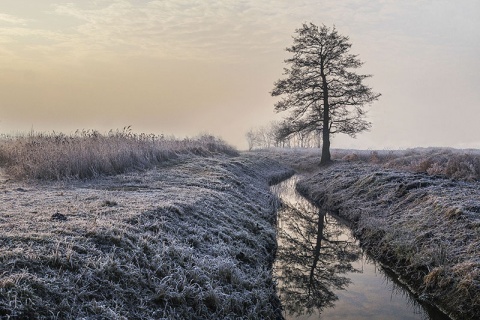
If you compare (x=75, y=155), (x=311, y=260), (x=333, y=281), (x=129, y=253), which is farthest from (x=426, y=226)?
(x=75, y=155)

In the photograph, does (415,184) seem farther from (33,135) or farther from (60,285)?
(33,135)

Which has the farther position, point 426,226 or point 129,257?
point 426,226

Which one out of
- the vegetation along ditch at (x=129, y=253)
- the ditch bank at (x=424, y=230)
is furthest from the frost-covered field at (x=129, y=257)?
the ditch bank at (x=424, y=230)

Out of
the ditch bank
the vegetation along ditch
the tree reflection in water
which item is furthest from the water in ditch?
the vegetation along ditch

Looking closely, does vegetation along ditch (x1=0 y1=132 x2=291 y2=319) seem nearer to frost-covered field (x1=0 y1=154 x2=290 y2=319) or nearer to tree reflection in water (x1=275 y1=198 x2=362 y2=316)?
frost-covered field (x1=0 y1=154 x2=290 y2=319)

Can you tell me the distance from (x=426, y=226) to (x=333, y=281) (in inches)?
123

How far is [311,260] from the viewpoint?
420 inches

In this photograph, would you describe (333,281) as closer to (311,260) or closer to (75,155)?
(311,260)

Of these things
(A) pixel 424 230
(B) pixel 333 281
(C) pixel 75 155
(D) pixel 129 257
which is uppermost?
(C) pixel 75 155

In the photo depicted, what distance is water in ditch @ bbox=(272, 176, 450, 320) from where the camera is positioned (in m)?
7.62

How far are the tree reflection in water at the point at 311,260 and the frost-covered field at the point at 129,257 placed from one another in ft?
1.86

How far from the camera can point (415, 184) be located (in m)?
13.6

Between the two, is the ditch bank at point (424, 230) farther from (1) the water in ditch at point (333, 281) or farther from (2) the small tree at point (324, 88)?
(2) the small tree at point (324, 88)

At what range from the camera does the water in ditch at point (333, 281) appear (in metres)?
7.62
